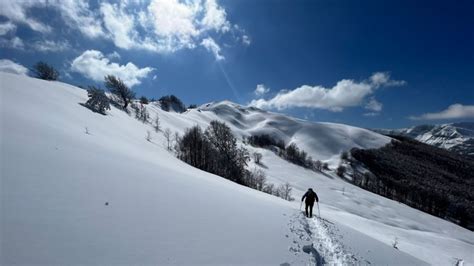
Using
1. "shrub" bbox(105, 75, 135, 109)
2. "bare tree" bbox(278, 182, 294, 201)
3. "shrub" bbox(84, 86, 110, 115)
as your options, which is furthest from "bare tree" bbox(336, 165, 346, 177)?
"shrub" bbox(84, 86, 110, 115)

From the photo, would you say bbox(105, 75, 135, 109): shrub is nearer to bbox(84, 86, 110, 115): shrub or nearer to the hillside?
bbox(84, 86, 110, 115): shrub

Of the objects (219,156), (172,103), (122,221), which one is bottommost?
(122,221)

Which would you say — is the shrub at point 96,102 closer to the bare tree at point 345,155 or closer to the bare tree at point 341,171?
the bare tree at point 341,171

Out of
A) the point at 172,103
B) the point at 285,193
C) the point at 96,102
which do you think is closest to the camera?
the point at 96,102

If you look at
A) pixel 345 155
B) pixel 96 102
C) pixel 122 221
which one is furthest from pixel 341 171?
pixel 122 221

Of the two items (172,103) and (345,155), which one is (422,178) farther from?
(172,103)

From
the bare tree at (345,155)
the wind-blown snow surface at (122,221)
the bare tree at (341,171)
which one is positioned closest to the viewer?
the wind-blown snow surface at (122,221)

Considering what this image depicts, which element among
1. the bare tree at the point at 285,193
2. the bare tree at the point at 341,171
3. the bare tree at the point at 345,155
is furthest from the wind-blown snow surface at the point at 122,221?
the bare tree at the point at 345,155

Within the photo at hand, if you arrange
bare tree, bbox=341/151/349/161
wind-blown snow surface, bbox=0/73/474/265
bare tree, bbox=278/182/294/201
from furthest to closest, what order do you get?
bare tree, bbox=341/151/349/161
bare tree, bbox=278/182/294/201
wind-blown snow surface, bbox=0/73/474/265

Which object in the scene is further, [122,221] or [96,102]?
[96,102]

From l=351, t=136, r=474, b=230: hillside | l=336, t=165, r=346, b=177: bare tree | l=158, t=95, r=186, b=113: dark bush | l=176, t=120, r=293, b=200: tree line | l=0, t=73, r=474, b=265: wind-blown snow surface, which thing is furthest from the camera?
l=158, t=95, r=186, b=113: dark bush

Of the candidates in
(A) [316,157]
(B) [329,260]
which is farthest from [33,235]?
(A) [316,157]

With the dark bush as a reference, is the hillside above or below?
below

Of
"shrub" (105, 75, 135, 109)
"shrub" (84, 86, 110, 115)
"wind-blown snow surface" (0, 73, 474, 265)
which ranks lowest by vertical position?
"wind-blown snow surface" (0, 73, 474, 265)
